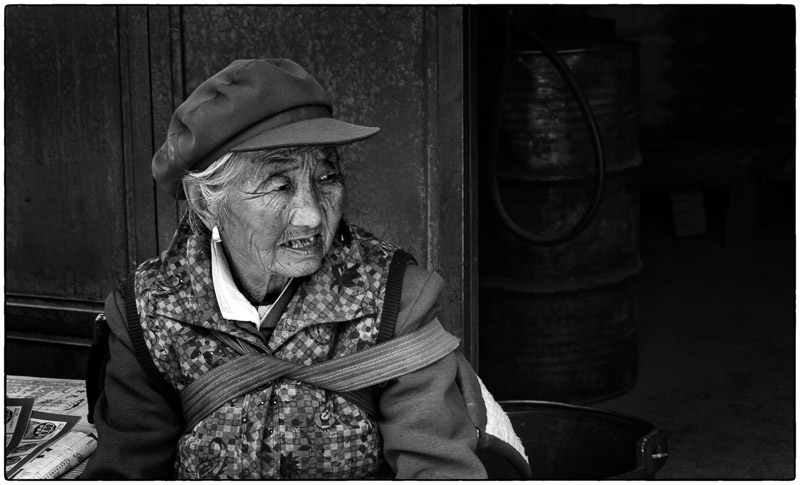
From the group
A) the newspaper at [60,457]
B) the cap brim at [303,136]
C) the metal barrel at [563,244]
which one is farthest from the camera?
the metal barrel at [563,244]

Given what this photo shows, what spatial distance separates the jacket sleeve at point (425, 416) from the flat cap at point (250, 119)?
12.4 inches

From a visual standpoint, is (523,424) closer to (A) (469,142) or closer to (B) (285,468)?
(A) (469,142)

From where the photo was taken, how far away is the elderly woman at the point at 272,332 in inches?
74.8

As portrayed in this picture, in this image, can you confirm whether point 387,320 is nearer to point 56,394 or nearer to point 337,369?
point 337,369

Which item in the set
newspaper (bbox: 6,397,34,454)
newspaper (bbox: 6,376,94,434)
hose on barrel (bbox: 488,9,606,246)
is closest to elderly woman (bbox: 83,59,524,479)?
newspaper (bbox: 6,397,34,454)

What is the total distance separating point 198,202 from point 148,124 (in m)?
1.09

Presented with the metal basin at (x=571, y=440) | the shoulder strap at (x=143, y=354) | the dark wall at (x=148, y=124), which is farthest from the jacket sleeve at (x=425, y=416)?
the metal basin at (x=571, y=440)

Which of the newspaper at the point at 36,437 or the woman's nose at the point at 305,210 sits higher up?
the woman's nose at the point at 305,210

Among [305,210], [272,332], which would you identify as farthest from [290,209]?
[272,332]

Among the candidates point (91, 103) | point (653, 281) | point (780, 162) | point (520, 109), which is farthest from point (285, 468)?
point (780, 162)

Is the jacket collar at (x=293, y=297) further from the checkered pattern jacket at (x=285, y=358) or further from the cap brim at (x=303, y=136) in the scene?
the cap brim at (x=303, y=136)

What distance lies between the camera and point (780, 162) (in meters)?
7.11

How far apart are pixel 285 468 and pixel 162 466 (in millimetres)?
245

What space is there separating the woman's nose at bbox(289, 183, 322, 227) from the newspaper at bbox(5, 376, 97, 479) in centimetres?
79
